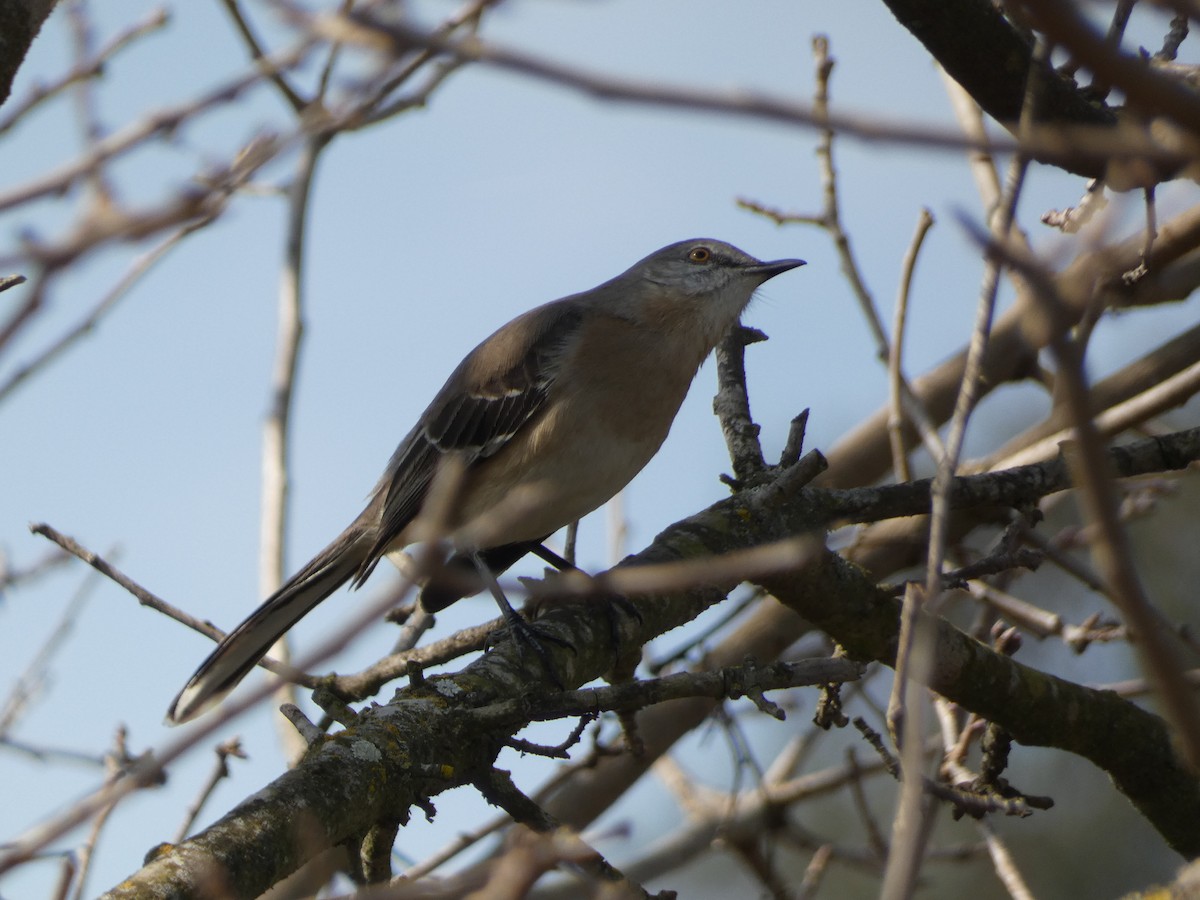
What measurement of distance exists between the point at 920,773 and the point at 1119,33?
2.17m

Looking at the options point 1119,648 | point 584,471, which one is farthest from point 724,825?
point 1119,648

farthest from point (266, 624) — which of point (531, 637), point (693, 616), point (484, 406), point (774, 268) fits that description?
point (774, 268)

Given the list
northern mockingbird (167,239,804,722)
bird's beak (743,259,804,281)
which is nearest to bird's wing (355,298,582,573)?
northern mockingbird (167,239,804,722)

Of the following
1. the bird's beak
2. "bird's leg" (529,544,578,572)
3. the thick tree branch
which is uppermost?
the bird's beak

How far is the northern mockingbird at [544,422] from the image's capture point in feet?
15.3

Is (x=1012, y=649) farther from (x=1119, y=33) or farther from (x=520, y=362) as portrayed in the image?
(x=520, y=362)

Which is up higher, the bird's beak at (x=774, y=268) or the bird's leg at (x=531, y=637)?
the bird's beak at (x=774, y=268)

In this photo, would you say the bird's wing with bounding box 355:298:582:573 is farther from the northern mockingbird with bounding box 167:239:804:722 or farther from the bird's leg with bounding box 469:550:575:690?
the bird's leg with bounding box 469:550:575:690

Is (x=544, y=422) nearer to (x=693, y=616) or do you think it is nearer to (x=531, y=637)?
(x=693, y=616)

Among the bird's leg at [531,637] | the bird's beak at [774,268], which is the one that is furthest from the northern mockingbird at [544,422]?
the bird's leg at [531,637]

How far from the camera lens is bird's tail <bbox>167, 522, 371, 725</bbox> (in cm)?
434

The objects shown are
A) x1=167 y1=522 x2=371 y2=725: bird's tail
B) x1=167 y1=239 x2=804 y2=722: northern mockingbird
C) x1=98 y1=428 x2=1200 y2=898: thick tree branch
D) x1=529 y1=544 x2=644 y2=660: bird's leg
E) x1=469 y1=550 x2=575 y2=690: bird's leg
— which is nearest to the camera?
x1=98 y1=428 x2=1200 y2=898: thick tree branch

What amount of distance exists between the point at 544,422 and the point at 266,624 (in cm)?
129

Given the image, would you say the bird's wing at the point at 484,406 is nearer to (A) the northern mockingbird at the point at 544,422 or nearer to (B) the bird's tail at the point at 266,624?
(A) the northern mockingbird at the point at 544,422
